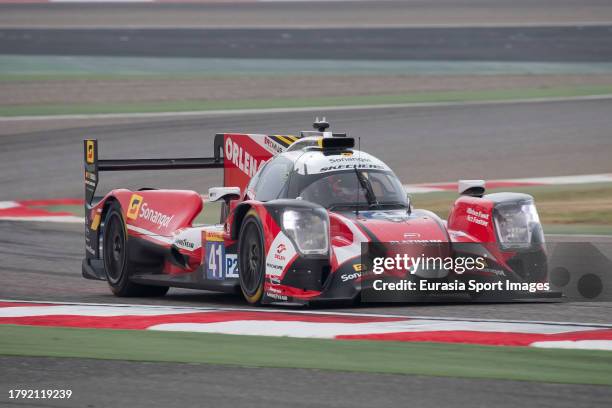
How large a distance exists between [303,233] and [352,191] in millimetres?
1018

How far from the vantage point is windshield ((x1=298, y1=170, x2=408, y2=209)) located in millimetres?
10367

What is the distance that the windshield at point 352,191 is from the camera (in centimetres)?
1037

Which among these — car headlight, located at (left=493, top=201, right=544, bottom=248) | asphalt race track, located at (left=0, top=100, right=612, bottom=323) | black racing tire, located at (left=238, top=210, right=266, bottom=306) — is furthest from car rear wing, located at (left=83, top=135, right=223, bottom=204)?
car headlight, located at (left=493, top=201, right=544, bottom=248)

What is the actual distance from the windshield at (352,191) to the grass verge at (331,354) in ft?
7.88

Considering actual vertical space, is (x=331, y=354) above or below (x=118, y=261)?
below

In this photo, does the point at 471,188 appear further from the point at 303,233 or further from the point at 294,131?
the point at 294,131

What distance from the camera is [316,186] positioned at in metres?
10.5

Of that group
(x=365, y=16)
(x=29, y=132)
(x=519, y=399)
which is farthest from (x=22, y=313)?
(x=365, y=16)

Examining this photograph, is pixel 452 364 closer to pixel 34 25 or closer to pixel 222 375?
pixel 222 375

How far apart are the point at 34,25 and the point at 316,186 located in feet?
140

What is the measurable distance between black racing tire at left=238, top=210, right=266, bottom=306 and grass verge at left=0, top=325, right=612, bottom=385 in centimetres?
161

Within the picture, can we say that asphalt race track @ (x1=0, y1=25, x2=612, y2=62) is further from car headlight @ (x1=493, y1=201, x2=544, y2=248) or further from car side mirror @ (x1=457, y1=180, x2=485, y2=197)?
car headlight @ (x1=493, y1=201, x2=544, y2=248)

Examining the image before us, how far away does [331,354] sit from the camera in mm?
7387

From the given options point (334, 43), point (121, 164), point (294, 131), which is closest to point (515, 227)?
point (121, 164)
